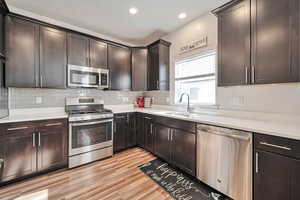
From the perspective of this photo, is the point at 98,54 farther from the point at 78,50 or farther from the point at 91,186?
the point at 91,186

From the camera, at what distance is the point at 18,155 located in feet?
5.98

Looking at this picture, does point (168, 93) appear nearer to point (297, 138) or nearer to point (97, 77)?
point (97, 77)

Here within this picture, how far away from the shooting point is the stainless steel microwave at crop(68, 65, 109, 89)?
2.50m

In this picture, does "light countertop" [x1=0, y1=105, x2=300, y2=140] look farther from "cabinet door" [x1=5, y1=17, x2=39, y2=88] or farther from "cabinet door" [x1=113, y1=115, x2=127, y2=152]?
"cabinet door" [x1=113, y1=115, x2=127, y2=152]

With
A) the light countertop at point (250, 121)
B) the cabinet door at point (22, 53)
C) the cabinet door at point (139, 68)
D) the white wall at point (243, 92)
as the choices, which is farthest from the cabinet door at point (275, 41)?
the cabinet door at point (22, 53)

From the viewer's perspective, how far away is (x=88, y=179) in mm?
1965

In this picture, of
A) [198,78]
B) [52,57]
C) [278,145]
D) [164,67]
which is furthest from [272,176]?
[52,57]

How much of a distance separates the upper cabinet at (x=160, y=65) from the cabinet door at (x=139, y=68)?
0.77 ft

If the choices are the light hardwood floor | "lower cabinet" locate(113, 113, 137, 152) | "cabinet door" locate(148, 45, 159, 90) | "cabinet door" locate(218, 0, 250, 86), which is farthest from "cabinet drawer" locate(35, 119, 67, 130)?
"cabinet door" locate(218, 0, 250, 86)

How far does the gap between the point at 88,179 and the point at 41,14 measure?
306cm

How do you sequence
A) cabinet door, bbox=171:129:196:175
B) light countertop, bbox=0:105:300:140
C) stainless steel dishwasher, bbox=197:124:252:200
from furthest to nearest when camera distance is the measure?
cabinet door, bbox=171:129:196:175 → stainless steel dishwasher, bbox=197:124:252:200 → light countertop, bbox=0:105:300:140

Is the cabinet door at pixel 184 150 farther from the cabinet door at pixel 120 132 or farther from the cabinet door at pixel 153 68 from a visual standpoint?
the cabinet door at pixel 153 68

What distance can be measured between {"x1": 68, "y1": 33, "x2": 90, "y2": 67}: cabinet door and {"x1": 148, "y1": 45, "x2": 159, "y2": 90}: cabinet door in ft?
4.84

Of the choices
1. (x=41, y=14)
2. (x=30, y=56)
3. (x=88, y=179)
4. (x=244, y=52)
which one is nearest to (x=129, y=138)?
(x=88, y=179)
